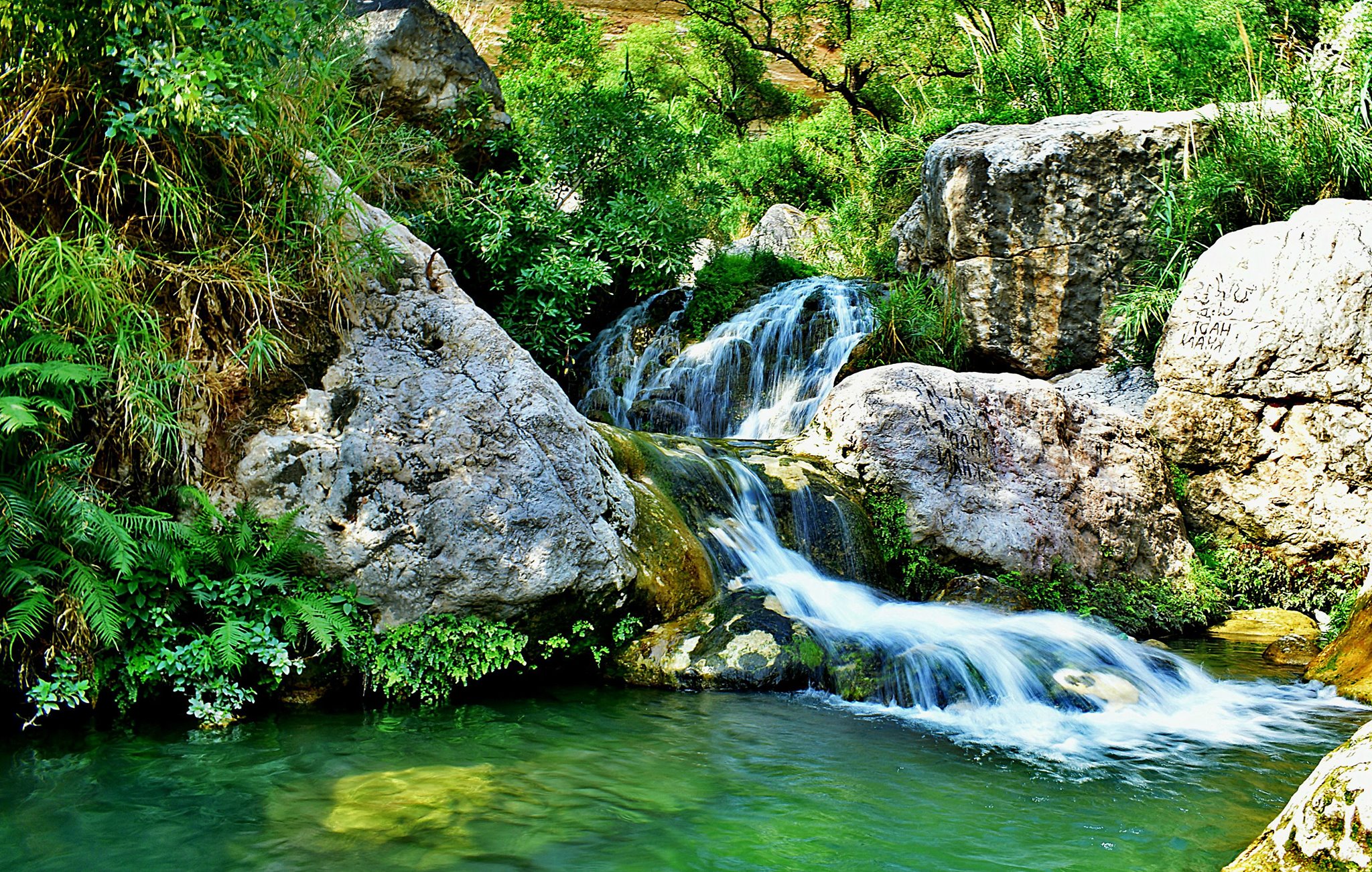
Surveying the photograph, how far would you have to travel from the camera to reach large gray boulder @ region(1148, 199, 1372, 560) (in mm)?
8336

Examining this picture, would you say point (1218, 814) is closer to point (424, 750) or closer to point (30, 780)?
point (424, 750)

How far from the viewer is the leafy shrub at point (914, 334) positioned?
1108 cm

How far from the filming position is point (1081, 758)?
4895 mm

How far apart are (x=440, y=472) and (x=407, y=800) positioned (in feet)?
7.08

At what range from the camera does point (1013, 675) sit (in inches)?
233

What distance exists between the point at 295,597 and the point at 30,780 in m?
1.40

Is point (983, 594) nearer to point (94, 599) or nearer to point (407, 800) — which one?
point (407, 800)

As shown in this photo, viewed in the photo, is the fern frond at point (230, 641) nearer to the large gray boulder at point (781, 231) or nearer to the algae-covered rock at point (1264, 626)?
the algae-covered rock at point (1264, 626)

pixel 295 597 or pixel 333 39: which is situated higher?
pixel 333 39

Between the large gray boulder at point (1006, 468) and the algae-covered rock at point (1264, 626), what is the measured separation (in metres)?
0.56

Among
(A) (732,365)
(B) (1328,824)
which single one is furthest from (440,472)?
(A) (732,365)

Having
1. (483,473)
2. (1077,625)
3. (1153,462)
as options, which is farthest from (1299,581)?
(483,473)

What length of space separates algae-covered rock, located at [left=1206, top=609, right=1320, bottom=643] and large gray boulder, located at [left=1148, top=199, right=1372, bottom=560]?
67 centimetres

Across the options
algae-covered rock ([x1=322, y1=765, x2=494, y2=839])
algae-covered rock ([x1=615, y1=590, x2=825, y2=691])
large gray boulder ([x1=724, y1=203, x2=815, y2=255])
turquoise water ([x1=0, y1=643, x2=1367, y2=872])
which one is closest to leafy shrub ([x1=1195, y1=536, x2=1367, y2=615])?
turquoise water ([x1=0, y1=643, x2=1367, y2=872])
